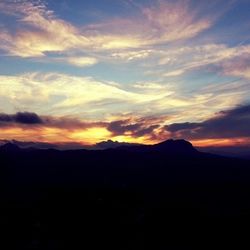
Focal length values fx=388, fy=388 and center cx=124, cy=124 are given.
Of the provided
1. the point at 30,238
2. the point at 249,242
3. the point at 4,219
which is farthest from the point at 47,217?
the point at 249,242

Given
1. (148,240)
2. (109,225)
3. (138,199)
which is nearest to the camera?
(109,225)

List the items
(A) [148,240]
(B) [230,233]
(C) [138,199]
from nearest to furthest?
(A) [148,240]
(C) [138,199]
(B) [230,233]

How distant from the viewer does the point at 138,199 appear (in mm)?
114938

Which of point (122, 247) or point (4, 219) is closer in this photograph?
point (122, 247)

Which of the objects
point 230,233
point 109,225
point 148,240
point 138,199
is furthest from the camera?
point 230,233

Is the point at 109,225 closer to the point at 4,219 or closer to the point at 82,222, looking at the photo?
the point at 82,222

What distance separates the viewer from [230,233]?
12356 cm

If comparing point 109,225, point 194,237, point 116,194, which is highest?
point 116,194

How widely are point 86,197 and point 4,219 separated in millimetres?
30561

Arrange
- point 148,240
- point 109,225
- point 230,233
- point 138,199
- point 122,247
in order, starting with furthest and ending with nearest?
1. point 230,233
2. point 138,199
3. point 148,240
4. point 109,225
5. point 122,247

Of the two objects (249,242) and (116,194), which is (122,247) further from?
(249,242)

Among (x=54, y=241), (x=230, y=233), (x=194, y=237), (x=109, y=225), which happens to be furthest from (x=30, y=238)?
(x=230, y=233)

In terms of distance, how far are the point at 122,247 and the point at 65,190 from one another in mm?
35226

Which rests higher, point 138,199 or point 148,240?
point 138,199
